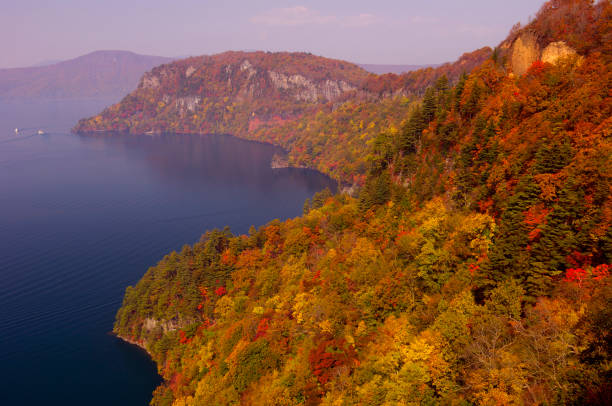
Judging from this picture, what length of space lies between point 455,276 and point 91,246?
116 m

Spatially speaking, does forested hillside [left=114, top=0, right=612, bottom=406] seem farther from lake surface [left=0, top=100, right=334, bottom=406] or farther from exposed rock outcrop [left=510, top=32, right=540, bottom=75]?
lake surface [left=0, top=100, right=334, bottom=406]

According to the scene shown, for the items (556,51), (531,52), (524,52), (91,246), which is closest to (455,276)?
(556,51)

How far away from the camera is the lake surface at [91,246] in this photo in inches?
2440

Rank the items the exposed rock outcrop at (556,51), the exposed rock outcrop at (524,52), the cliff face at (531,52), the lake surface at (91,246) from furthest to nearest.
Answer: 1. the lake surface at (91,246)
2. the exposed rock outcrop at (524,52)
3. the cliff face at (531,52)
4. the exposed rock outcrop at (556,51)

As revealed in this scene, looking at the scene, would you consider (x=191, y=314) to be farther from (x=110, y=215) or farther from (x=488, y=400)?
(x=110, y=215)

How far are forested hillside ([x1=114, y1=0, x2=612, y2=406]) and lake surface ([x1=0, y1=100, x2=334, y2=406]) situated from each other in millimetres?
9098

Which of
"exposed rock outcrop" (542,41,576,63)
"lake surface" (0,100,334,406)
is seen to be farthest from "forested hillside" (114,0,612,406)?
"lake surface" (0,100,334,406)

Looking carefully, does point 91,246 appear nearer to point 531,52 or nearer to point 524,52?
point 524,52

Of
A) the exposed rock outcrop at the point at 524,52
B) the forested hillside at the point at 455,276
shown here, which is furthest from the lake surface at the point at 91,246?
the exposed rock outcrop at the point at 524,52

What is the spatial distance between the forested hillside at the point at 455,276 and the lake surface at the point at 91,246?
29.8 ft

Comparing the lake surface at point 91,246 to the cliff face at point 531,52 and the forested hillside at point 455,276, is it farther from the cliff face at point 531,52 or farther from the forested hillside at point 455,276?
the cliff face at point 531,52

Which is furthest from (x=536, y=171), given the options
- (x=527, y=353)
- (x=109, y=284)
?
(x=109, y=284)

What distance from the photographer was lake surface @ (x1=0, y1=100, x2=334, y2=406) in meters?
62.0

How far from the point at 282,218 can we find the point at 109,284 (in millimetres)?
62177
